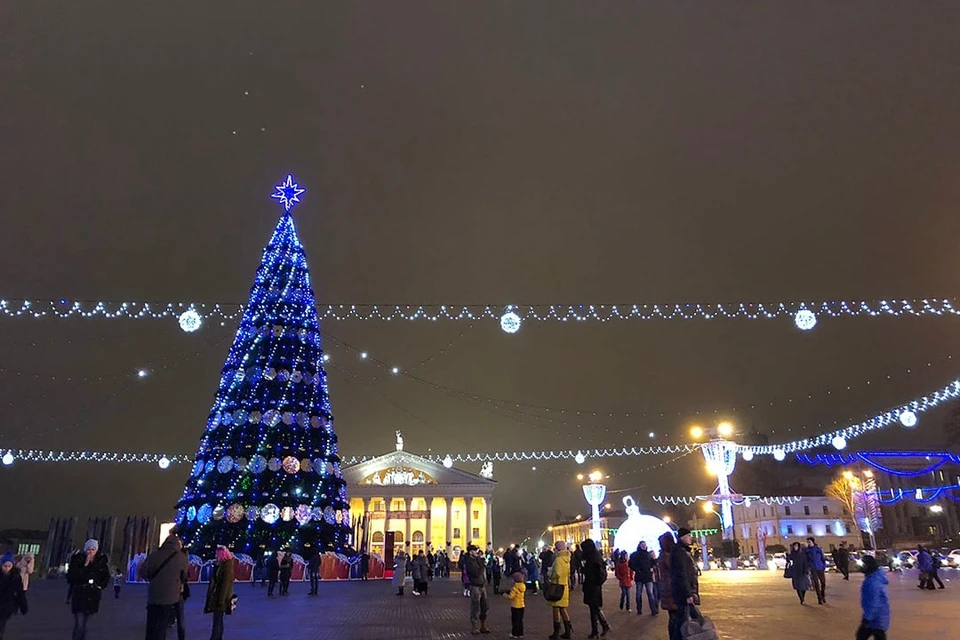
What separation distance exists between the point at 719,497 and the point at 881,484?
59.0 m

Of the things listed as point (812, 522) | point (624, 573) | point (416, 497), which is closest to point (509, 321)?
point (624, 573)

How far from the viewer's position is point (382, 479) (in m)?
86.4

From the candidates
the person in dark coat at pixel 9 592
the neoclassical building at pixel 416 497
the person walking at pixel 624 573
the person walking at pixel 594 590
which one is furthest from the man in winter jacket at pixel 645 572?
the neoclassical building at pixel 416 497

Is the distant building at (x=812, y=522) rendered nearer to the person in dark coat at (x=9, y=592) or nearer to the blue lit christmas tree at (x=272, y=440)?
the blue lit christmas tree at (x=272, y=440)

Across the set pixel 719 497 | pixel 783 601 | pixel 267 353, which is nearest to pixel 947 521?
pixel 719 497

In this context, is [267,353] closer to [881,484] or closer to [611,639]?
[611,639]

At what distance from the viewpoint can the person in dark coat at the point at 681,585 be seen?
7.55 meters

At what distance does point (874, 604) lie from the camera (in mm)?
7102

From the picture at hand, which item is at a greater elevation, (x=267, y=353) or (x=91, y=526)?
(x=267, y=353)

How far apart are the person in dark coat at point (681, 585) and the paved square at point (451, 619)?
2874 millimetres

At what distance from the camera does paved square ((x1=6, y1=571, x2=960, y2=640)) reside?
434 inches

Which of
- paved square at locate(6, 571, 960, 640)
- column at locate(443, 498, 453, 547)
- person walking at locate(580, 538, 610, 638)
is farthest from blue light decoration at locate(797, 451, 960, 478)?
column at locate(443, 498, 453, 547)

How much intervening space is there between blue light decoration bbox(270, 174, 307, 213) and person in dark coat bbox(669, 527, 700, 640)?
26.3 m

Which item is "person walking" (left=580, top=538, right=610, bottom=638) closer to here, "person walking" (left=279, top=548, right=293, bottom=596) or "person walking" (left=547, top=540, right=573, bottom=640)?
"person walking" (left=547, top=540, right=573, bottom=640)
